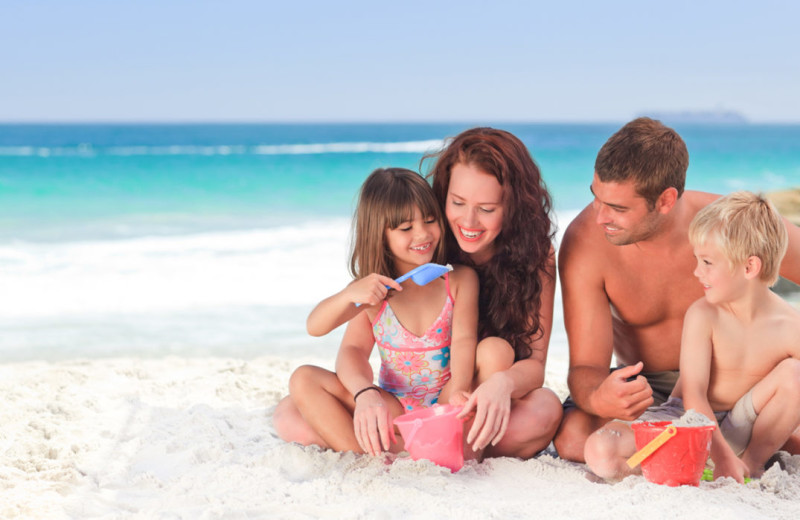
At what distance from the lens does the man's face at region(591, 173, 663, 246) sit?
259cm

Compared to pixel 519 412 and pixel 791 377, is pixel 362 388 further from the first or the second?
pixel 791 377

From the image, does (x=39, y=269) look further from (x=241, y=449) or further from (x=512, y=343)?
(x=512, y=343)

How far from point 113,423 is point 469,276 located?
1.54 m

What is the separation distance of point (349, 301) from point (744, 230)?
1228 mm

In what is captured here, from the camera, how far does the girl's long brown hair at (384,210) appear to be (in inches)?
105

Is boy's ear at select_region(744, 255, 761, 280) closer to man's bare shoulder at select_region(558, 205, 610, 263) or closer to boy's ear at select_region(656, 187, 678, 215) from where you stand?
boy's ear at select_region(656, 187, 678, 215)

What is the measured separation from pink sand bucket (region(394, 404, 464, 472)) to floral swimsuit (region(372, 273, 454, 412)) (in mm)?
330

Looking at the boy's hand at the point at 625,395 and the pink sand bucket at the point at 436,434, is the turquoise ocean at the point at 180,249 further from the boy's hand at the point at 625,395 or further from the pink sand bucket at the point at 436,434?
the pink sand bucket at the point at 436,434

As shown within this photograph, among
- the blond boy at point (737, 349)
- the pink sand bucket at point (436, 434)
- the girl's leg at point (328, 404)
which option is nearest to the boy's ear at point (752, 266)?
the blond boy at point (737, 349)

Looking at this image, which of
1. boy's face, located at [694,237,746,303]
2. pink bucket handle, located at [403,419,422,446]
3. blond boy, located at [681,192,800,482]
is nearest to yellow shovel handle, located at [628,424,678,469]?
blond boy, located at [681,192,800,482]

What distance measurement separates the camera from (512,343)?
110 inches

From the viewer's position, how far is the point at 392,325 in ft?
9.11

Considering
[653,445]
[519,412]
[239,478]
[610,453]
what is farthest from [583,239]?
[239,478]

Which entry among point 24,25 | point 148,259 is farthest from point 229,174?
point 24,25
